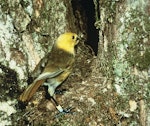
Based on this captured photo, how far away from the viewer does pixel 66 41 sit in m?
3.70

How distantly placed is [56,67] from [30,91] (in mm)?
308

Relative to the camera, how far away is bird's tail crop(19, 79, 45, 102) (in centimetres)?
337

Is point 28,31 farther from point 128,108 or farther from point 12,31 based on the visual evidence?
point 128,108

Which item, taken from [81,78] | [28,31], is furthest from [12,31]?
[81,78]

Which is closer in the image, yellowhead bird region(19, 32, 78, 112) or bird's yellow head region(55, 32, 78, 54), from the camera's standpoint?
yellowhead bird region(19, 32, 78, 112)

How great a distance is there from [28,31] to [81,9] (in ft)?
3.47

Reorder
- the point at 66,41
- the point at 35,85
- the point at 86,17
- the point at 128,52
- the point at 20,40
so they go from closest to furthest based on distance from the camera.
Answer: the point at 128,52 → the point at 35,85 → the point at 20,40 → the point at 66,41 → the point at 86,17

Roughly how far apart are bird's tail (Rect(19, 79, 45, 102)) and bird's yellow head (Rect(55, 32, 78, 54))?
0.43 m

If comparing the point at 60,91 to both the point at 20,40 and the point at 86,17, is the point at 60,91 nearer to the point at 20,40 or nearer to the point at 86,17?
the point at 20,40

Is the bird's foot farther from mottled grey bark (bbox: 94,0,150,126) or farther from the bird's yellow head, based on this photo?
mottled grey bark (bbox: 94,0,150,126)

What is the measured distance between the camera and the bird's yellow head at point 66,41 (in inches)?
145

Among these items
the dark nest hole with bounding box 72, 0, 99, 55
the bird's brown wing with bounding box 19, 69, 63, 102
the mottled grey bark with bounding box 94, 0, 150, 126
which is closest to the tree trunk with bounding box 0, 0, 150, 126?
the mottled grey bark with bounding box 94, 0, 150, 126

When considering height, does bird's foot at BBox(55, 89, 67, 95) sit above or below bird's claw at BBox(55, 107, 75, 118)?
above

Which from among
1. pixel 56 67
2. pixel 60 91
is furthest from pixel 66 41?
pixel 60 91
